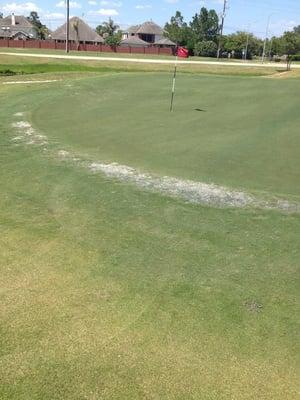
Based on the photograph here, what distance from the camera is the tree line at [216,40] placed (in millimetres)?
113625

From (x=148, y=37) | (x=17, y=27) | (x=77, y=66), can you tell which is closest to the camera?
(x=77, y=66)

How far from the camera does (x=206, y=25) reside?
406ft

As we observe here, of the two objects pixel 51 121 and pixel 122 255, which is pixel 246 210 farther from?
pixel 51 121

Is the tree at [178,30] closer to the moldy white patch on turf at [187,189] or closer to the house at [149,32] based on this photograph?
the house at [149,32]

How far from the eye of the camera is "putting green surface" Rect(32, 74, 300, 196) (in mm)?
11164

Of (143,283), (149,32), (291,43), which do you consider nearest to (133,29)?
(149,32)

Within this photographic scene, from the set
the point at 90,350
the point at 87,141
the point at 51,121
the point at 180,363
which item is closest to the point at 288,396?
the point at 180,363

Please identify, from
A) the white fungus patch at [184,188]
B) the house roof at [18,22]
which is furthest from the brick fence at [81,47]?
the white fungus patch at [184,188]

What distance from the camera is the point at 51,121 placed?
53.0 ft

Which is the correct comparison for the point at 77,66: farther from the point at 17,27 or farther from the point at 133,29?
the point at 133,29

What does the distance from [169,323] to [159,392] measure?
3.34 feet

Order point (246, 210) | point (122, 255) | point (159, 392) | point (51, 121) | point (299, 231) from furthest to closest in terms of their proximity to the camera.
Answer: point (51, 121)
point (246, 210)
point (299, 231)
point (122, 255)
point (159, 392)

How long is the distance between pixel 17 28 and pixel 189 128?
139801mm

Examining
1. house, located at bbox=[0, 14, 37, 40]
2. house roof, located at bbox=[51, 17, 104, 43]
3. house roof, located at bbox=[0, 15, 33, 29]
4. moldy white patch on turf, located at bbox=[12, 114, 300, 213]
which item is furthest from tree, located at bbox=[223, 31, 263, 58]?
moldy white patch on turf, located at bbox=[12, 114, 300, 213]
